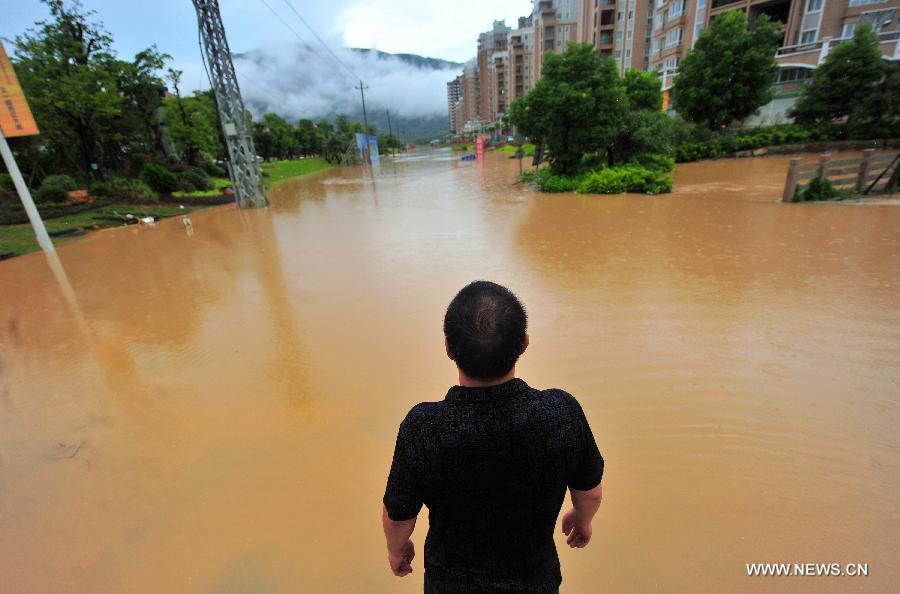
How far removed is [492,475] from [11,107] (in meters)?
14.8

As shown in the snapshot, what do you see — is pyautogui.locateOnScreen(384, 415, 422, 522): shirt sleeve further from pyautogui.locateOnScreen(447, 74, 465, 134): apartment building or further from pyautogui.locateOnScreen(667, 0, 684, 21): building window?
pyautogui.locateOnScreen(447, 74, 465, 134): apartment building

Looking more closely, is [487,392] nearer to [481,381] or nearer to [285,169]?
[481,381]

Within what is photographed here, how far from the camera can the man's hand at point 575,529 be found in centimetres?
134

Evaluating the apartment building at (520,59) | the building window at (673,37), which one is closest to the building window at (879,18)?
the building window at (673,37)

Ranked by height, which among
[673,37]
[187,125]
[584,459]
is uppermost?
[673,37]

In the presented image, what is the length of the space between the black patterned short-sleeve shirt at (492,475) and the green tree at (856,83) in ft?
110

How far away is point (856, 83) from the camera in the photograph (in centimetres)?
2316

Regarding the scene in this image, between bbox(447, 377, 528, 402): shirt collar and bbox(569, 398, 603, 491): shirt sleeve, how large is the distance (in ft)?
0.55

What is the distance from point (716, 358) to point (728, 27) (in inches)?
1204

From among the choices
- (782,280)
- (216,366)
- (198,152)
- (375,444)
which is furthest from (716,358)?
(198,152)

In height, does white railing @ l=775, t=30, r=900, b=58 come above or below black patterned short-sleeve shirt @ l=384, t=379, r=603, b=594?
above

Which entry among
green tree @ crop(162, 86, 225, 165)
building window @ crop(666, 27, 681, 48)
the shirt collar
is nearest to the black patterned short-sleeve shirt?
the shirt collar

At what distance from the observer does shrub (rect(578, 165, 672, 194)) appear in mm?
13875

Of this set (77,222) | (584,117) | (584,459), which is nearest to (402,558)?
(584,459)
